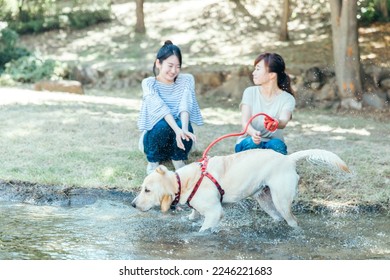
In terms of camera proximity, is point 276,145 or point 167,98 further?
point 167,98

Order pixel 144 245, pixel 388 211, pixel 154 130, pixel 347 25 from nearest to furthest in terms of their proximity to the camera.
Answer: pixel 144 245 → pixel 388 211 → pixel 154 130 → pixel 347 25

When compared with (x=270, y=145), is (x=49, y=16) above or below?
above

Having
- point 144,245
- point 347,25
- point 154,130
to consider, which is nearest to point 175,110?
point 154,130

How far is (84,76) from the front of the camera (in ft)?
53.4

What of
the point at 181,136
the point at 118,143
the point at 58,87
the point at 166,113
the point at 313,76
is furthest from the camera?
the point at 58,87

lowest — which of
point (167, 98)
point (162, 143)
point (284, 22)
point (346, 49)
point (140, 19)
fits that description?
point (162, 143)

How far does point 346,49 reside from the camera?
12.7 meters

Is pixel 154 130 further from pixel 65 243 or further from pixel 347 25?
pixel 347 25

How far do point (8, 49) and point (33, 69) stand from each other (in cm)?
134

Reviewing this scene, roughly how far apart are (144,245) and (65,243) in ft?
2.12

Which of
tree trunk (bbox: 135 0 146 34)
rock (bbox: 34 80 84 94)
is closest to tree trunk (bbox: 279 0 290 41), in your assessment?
tree trunk (bbox: 135 0 146 34)

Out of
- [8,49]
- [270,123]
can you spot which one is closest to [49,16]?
[8,49]

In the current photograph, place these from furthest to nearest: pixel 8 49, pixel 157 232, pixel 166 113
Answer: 1. pixel 8 49
2. pixel 166 113
3. pixel 157 232

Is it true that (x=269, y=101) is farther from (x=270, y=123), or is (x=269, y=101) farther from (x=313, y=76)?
(x=313, y=76)
